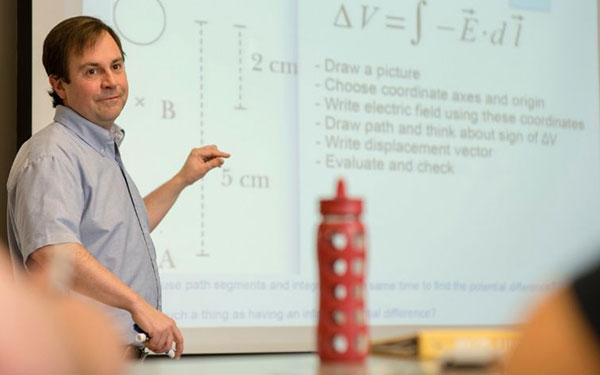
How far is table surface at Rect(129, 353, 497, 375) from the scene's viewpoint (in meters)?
0.76

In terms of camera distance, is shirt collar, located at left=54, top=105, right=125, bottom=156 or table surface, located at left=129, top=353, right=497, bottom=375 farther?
shirt collar, located at left=54, top=105, right=125, bottom=156

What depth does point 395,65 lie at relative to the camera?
3.55 m

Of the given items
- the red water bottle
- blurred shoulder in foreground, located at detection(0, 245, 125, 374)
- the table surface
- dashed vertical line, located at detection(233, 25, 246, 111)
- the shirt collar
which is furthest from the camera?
dashed vertical line, located at detection(233, 25, 246, 111)

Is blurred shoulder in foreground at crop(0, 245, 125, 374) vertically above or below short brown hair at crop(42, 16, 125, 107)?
below

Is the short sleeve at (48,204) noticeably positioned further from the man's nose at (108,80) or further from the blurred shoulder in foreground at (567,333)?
the blurred shoulder in foreground at (567,333)

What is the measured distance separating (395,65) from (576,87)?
35.2 inches

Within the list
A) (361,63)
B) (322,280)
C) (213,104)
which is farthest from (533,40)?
(322,280)

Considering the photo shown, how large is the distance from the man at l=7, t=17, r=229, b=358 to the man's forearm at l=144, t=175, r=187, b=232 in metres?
0.02

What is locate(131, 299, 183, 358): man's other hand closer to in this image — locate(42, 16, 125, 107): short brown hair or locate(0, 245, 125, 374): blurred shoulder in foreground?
locate(42, 16, 125, 107): short brown hair

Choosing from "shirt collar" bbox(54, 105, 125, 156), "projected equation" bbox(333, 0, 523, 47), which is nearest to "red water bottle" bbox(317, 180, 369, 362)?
"shirt collar" bbox(54, 105, 125, 156)

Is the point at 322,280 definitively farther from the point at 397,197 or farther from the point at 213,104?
the point at 397,197

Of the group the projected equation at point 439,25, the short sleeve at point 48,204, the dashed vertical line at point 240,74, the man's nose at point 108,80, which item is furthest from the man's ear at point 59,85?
the projected equation at point 439,25

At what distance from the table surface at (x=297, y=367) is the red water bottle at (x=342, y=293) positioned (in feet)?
0.07

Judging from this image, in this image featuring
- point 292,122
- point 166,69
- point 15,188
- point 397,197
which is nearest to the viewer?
point 15,188
